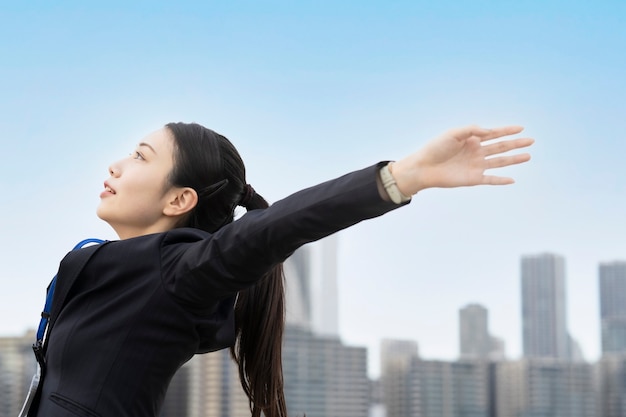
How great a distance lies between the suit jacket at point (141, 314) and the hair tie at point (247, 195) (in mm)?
193

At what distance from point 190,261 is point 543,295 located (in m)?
60.4

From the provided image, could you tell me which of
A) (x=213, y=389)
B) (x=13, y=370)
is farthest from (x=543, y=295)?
(x=13, y=370)

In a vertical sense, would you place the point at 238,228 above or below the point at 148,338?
above

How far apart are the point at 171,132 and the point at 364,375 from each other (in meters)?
46.8

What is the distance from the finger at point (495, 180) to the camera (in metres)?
1.06

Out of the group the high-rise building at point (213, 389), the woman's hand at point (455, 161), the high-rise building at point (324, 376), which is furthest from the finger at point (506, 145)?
the high-rise building at point (324, 376)

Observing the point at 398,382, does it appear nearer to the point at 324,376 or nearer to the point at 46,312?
the point at 324,376

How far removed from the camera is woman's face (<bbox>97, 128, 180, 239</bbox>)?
4.47 feet

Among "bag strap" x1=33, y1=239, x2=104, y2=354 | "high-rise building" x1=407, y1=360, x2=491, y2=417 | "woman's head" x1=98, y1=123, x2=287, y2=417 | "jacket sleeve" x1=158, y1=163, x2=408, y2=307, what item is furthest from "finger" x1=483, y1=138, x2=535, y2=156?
"high-rise building" x1=407, y1=360, x2=491, y2=417

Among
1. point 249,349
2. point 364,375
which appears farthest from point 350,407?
point 249,349

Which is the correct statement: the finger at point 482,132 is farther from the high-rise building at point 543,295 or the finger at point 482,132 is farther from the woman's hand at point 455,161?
the high-rise building at point 543,295

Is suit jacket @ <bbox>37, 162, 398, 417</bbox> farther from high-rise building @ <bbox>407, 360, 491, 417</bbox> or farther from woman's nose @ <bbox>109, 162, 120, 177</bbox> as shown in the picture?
high-rise building @ <bbox>407, 360, 491, 417</bbox>

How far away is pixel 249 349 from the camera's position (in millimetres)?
1479

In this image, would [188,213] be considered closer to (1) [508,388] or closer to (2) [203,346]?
(2) [203,346]
